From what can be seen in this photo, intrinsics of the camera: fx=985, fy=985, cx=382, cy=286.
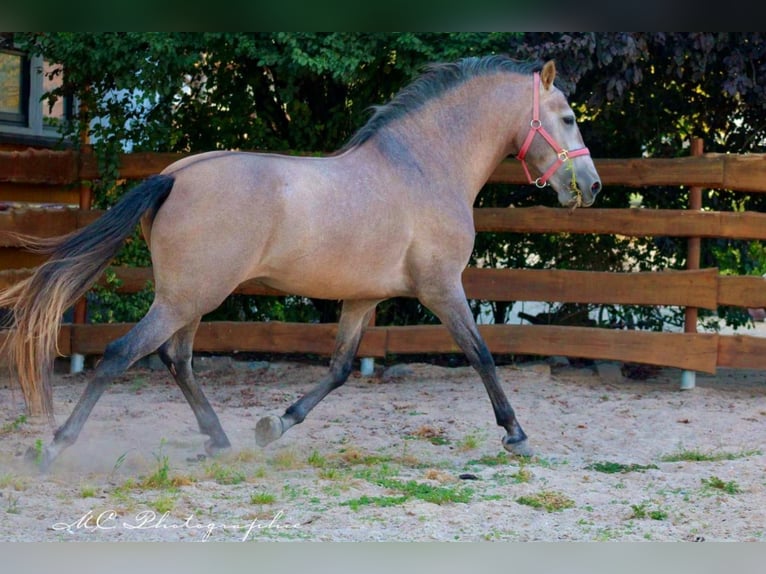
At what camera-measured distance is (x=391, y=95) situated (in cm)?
812

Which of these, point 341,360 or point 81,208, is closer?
point 341,360

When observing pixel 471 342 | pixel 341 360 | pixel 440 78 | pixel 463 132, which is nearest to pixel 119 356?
pixel 341 360

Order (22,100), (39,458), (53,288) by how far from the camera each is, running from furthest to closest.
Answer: (22,100) < (53,288) < (39,458)

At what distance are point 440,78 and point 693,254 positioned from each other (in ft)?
10.0

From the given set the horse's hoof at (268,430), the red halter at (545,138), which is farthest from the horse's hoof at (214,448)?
the red halter at (545,138)

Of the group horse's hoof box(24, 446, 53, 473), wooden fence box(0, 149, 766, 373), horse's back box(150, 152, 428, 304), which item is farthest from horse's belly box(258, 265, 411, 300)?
wooden fence box(0, 149, 766, 373)

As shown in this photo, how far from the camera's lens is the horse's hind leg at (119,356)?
4.97 m

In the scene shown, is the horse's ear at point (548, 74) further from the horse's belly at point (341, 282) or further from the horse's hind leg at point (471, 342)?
the horse's belly at point (341, 282)
